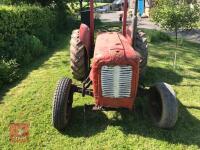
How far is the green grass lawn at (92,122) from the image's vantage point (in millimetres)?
6230

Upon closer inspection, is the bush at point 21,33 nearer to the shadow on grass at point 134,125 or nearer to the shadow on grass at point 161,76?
the shadow on grass at point 161,76

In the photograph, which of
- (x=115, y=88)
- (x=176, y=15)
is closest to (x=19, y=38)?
(x=176, y=15)

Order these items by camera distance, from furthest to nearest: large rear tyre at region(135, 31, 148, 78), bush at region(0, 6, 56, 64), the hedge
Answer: bush at region(0, 6, 56, 64)
the hedge
large rear tyre at region(135, 31, 148, 78)

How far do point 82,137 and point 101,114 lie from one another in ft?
2.87

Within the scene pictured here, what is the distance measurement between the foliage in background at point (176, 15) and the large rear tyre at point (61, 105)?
5.33 metres

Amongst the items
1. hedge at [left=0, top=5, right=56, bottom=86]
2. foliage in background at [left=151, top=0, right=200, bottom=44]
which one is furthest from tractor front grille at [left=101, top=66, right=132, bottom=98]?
foliage in background at [left=151, top=0, right=200, bottom=44]

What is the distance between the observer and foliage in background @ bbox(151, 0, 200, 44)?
35.5 feet

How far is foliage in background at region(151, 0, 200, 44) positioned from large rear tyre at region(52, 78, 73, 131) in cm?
533

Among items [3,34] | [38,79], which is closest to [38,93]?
Answer: [38,79]

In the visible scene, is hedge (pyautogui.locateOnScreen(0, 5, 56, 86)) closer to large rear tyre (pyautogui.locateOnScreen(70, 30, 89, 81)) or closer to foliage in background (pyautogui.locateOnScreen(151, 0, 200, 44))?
large rear tyre (pyautogui.locateOnScreen(70, 30, 89, 81))

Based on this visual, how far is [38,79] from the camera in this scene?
9.22 meters

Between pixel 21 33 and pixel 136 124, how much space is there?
6.87 m

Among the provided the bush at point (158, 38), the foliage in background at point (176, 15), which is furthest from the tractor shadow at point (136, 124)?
the bush at point (158, 38)

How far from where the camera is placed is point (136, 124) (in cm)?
684
